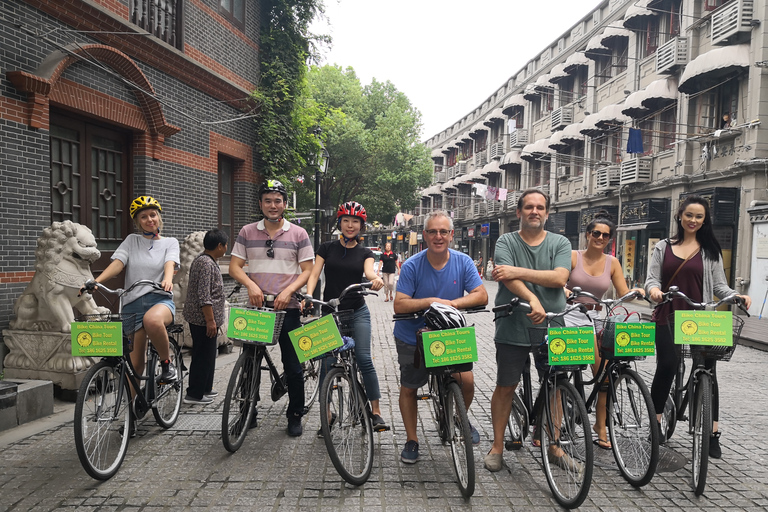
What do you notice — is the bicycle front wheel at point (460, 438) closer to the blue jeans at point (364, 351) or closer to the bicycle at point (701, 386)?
the blue jeans at point (364, 351)

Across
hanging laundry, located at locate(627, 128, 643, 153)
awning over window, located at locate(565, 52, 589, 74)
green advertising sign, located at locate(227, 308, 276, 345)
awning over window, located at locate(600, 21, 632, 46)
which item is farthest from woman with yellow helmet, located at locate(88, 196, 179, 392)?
awning over window, located at locate(565, 52, 589, 74)

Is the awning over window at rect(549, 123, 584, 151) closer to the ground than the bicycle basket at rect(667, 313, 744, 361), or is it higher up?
higher up

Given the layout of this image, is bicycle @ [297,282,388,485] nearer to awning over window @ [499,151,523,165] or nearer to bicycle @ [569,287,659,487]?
bicycle @ [569,287,659,487]

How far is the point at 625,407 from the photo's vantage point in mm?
4141

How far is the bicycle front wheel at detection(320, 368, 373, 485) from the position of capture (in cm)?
389

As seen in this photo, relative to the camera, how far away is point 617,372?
4.23 metres

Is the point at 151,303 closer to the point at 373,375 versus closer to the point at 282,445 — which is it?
the point at 282,445

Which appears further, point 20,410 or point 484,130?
point 484,130

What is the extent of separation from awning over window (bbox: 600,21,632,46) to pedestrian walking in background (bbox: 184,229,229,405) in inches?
906

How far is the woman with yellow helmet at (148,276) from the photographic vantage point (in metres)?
4.85

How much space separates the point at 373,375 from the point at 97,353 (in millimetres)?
2149

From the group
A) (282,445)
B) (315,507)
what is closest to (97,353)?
(282,445)

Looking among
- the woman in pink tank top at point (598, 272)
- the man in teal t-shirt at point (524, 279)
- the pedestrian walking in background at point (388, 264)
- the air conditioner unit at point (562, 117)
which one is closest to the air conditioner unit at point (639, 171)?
the air conditioner unit at point (562, 117)

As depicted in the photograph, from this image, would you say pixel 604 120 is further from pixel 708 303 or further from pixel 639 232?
pixel 708 303
